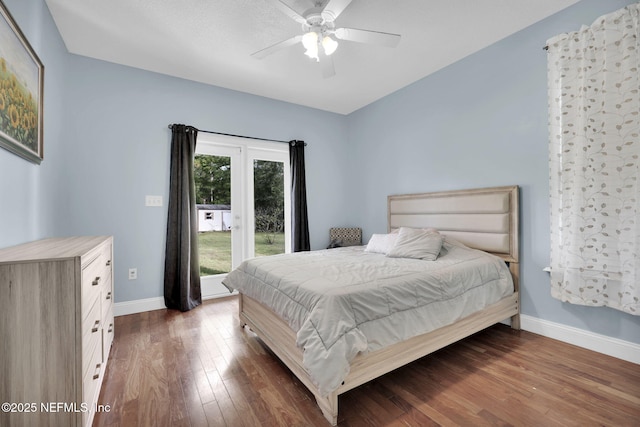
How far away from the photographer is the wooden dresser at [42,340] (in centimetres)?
Result: 114

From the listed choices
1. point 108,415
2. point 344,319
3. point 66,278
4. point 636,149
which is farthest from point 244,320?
point 636,149

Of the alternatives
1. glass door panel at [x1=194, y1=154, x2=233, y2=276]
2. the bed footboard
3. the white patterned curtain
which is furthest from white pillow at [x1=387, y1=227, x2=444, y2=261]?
glass door panel at [x1=194, y1=154, x2=233, y2=276]

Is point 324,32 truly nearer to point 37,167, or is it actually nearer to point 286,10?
point 286,10

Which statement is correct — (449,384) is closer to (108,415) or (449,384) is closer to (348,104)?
(108,415)

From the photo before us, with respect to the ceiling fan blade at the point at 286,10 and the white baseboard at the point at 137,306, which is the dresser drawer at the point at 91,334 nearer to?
the white baseboard at the point at 137,306

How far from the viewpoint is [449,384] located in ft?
5.99

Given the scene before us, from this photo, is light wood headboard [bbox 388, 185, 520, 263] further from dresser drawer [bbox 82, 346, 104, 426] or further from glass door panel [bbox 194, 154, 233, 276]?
dresser drawer [bbox 82, 346, 104, 426]

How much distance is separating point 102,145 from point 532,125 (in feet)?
13.9

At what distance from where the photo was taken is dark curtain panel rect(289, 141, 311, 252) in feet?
13.6

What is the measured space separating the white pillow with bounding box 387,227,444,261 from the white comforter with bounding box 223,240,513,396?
0.12 metres

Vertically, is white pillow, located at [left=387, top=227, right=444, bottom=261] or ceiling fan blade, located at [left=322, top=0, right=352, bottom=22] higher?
ceiling fan blade, located at [left=322, top=0, right=352, bottom=22]

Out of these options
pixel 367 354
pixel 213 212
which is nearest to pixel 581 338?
pixel 367 354

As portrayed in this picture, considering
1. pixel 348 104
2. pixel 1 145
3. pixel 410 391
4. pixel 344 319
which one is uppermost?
pixel 348 104

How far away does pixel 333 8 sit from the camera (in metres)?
1.95
